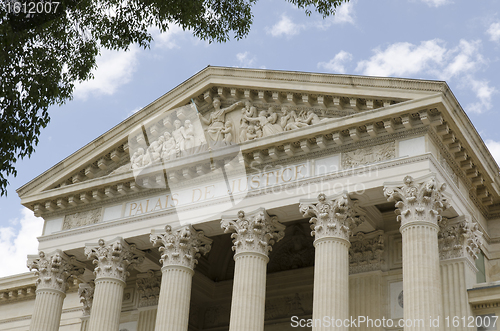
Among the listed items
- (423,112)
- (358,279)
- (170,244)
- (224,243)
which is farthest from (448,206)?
(224,243)

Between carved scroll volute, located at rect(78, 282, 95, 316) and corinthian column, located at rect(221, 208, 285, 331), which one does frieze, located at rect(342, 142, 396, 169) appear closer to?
corinthian column, located at rect(221, 208, 285, 331)

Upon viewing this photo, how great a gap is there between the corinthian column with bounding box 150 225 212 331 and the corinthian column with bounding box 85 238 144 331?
4.95ft

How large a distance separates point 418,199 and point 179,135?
8808 millimetres

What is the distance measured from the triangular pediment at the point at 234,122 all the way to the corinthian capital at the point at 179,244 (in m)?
1.97

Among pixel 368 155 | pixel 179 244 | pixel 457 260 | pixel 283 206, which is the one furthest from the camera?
pixel 179 244

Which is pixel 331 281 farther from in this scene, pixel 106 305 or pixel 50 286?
pixel 50 286

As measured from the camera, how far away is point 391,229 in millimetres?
22984

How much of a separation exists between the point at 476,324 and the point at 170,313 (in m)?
9.06

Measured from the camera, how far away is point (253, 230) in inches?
840

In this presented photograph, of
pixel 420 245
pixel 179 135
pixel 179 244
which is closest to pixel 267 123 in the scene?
pixel 179 135

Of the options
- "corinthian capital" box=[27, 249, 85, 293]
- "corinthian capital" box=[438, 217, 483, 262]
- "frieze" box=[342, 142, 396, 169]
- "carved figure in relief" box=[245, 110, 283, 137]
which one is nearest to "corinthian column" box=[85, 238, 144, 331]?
"corinthian capital" box=[27, 249, 85, 293]

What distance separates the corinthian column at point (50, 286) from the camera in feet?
79.4

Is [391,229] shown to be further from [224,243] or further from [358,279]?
[224,243]

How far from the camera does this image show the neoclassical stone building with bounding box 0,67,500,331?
1969 cm
